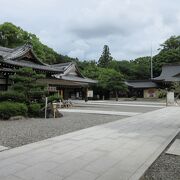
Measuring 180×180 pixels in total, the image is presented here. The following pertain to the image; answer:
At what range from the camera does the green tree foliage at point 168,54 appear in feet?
168

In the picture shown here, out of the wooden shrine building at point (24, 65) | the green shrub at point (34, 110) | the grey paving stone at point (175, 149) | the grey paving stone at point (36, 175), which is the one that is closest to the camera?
the grey paving stone at point (36, 175)

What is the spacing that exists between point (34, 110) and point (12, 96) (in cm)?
134

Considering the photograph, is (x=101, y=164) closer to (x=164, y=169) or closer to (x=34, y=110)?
(x=164, y=169)

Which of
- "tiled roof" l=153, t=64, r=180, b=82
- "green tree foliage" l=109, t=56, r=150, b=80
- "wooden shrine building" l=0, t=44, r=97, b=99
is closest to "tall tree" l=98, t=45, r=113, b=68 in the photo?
"green tree foliage" l=109, t=56, r=150, b=80

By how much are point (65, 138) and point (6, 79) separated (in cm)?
1245

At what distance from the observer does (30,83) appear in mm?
12930

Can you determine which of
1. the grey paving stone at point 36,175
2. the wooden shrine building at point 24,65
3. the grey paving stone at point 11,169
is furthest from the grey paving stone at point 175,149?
the wooden shrine building at point 24,65

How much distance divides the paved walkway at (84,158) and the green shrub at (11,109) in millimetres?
4849

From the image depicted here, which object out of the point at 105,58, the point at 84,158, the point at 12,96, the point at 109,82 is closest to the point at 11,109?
the point at 12,96

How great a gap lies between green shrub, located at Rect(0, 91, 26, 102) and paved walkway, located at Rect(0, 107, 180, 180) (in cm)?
575

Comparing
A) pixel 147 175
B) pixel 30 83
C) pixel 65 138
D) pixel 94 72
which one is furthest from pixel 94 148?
pixel 94 72

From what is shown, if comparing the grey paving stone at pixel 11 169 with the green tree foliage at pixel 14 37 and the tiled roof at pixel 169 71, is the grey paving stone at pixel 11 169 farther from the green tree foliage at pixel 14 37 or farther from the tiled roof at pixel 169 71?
the tiled roof at pixel 169 71

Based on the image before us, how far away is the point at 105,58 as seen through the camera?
64750 mm

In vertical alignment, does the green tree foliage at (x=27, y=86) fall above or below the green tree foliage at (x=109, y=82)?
below
